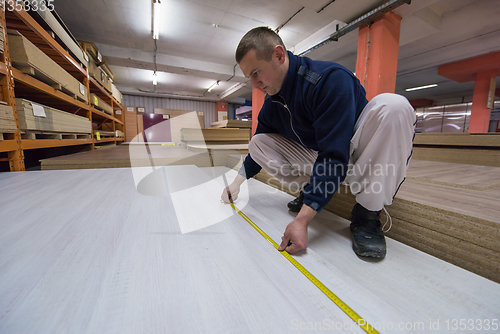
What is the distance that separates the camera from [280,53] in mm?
803

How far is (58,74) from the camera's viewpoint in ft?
7.99

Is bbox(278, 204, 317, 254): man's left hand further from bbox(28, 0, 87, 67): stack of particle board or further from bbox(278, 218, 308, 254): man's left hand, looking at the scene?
bbox(28, 0, 87, 67): stack of particle board

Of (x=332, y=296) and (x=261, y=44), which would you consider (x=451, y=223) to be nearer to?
(x=332, y=296)

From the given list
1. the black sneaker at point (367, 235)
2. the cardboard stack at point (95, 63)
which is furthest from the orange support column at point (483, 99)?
the cardboard stack at point (95, 63)

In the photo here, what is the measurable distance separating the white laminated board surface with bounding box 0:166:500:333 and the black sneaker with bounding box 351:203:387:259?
3 centimetres

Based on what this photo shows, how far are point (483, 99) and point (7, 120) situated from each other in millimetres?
10619

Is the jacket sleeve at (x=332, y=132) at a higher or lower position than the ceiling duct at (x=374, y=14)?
lower

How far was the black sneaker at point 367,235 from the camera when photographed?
0.63 metres

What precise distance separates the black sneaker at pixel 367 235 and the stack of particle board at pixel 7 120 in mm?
2557

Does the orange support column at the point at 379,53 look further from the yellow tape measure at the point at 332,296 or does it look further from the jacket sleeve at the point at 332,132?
the yellow tape measure at the point at 332,296

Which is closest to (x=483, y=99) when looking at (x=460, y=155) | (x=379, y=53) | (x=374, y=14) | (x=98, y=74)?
(x=379, y=53)

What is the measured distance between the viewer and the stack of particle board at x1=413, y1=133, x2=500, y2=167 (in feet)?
6.89

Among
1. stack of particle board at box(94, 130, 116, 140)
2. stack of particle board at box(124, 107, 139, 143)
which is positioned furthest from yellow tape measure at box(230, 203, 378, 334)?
stack of particle board at box(124, 107, 139, 143)

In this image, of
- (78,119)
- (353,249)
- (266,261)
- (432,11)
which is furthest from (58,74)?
(432,11)
